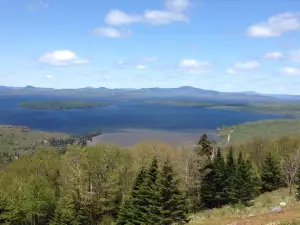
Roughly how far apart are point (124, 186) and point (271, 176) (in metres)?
29.5

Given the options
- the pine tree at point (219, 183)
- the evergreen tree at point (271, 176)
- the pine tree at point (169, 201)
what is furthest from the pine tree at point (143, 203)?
the evergreen tree at point (271, 176)

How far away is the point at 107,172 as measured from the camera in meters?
57.8

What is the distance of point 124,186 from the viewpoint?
60469mm

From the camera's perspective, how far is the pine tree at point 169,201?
3791 centimetres

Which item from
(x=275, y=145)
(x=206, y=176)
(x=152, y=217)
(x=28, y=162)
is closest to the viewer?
(x=152, y=217)

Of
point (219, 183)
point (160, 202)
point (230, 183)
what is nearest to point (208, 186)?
point (219, 183)

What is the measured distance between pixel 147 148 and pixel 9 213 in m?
31.3

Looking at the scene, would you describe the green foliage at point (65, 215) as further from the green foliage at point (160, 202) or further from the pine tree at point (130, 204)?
the green foliage at point (160, 202)

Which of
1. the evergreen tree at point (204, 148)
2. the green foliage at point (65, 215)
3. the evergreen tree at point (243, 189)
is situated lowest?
the green foliage at point (65, 215)

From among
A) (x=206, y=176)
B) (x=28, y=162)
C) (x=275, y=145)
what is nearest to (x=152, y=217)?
(x=206, y=176)

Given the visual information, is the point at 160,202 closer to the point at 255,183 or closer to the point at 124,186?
the point at 124,186

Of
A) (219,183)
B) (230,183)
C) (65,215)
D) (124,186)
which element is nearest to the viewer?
(65,215)

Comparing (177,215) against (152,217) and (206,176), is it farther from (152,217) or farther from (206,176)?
(206,176)

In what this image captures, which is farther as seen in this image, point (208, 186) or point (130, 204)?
point (208, 186)
